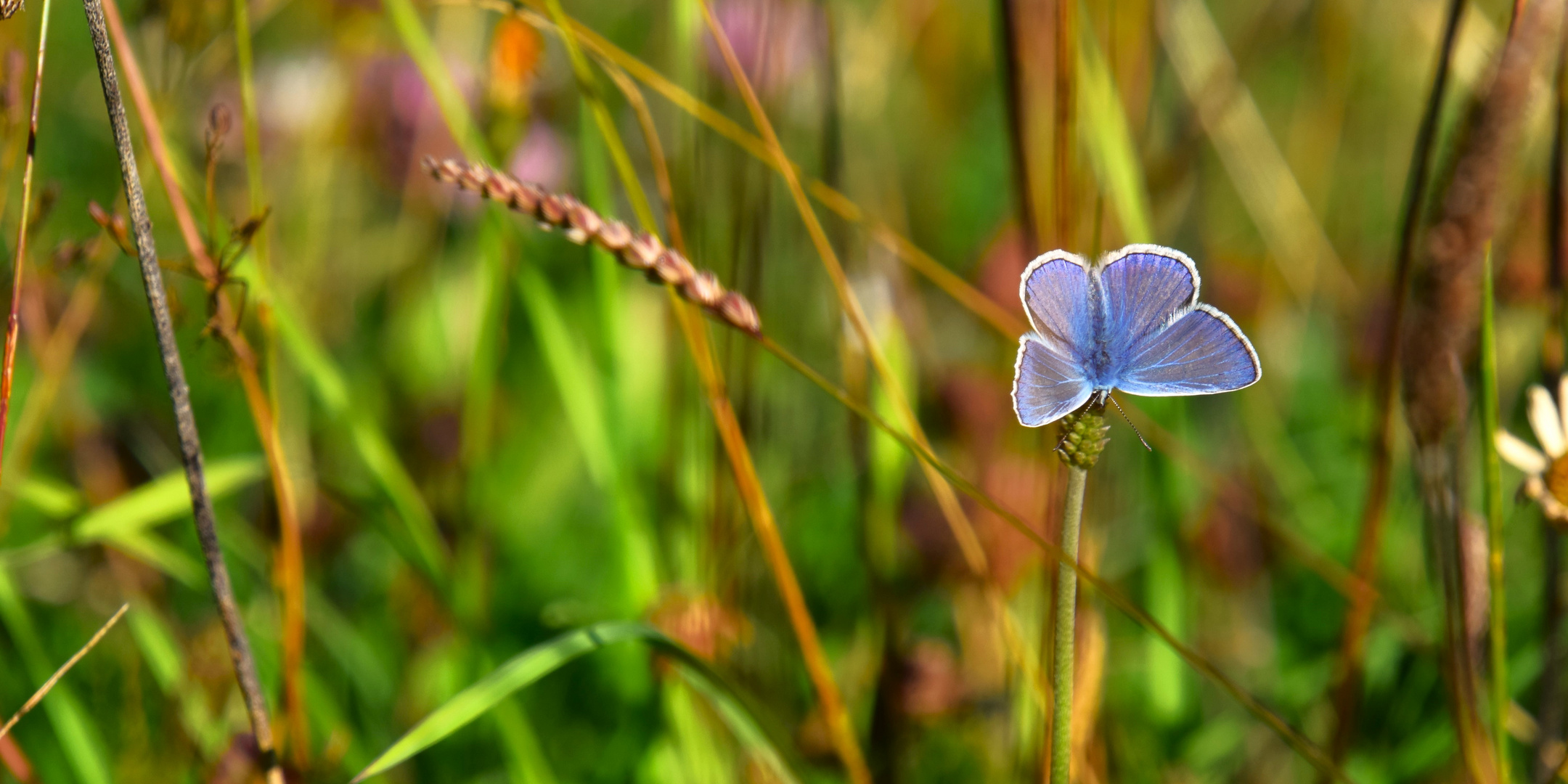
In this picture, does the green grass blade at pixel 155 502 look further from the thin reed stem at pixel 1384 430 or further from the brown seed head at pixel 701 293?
the thin reed stem at pixel 1384 430

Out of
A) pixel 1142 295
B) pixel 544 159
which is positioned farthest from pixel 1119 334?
pixel 544 159

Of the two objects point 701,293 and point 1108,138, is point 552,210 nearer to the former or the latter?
point 701,293

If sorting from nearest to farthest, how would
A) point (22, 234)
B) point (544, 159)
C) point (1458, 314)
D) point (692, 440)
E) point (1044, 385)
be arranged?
point (1044, 385) → point (22, 234) → point (1458, 314) → point (692, 440) → point (544, 159)

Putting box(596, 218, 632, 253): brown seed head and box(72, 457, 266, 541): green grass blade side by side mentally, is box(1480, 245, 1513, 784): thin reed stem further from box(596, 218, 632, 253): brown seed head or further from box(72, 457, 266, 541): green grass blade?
box(72, 457, 266, 541): green grass blade

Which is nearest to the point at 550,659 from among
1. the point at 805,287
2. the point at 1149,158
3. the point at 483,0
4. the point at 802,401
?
the point at 483,0

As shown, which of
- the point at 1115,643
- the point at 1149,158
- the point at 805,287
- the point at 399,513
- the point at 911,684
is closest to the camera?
the point at 399,513

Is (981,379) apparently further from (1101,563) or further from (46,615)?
(46,615)

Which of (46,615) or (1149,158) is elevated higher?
(1149,158)

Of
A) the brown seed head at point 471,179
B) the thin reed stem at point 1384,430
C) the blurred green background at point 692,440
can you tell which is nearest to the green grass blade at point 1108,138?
the blurred green background at point 692,440
